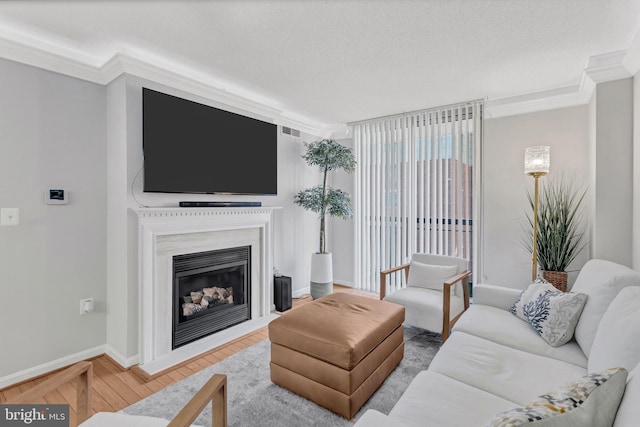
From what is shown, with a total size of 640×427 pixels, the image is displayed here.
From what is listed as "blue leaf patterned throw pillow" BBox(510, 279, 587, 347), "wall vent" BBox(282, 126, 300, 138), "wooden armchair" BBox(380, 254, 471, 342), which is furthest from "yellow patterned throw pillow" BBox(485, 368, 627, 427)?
"wall vent" BBox(282, 126, 300, 138)

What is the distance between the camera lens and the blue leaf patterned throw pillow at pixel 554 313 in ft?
6.14

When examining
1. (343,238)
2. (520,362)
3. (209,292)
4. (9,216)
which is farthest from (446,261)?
(9,216)

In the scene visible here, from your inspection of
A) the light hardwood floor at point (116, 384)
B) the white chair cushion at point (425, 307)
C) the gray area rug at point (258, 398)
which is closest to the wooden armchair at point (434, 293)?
→ the white chair cushion at point (425, 307)

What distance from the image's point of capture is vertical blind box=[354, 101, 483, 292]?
3865mm

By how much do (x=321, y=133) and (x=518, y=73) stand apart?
270cm

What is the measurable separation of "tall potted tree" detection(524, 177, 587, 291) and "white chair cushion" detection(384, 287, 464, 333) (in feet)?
3.42

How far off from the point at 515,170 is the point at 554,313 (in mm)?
2219

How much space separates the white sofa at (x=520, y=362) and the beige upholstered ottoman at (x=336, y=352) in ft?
1.46

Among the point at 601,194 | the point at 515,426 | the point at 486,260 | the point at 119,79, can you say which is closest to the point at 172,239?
the point at 119,79

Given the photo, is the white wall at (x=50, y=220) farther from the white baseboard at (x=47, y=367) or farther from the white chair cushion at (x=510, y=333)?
the white chair cushion at (x=510, y=333)

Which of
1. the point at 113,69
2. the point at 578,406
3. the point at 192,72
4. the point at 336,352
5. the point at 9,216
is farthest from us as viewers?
the point at 192,72

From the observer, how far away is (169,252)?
2742mm

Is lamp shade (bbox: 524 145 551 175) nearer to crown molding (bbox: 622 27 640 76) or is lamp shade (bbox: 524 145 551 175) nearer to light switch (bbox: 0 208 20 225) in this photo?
crown molding (bbox: 622 27 640 76)

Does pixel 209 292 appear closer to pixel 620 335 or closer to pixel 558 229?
pixel 620 335
